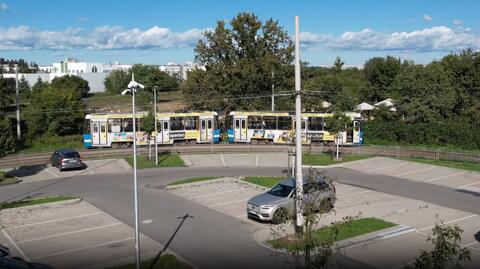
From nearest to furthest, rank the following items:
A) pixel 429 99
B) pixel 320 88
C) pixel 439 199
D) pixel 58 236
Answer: pixel 58 236
pixel 439 199
pixel 429 99
pixel 320 88

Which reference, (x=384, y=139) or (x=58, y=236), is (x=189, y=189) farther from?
(x=384, y=139)

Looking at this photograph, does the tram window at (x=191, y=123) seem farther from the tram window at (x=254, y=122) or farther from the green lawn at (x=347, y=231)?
the green lawn at (x=347, y=231)

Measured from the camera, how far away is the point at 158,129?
133 ft

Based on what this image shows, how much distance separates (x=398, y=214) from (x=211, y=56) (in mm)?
38994

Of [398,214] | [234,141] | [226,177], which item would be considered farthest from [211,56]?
[398,214]

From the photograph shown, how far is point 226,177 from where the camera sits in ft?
100

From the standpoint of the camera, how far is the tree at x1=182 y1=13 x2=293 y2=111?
179 feet

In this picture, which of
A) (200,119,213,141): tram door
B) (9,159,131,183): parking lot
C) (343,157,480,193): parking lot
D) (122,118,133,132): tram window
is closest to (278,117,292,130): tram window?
(200,119,213,141): tram door

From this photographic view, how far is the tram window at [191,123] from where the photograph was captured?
44.4 metres

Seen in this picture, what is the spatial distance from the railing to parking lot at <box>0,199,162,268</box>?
46.5ft

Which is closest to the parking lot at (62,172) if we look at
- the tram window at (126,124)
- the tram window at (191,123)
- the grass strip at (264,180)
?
the tram window at (126,124)

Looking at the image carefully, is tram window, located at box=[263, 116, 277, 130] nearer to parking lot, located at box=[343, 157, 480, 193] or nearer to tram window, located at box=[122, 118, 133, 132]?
parking lot, located at box=[343, 157, 480, 193]

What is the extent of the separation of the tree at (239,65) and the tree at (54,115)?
1172 cm

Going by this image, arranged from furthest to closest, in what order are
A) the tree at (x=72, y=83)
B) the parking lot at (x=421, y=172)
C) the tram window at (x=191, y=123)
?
the tree at (x=72, y=83) < the tram window at (x=191, y=123) < the parking lot at (x=421, y=172)
